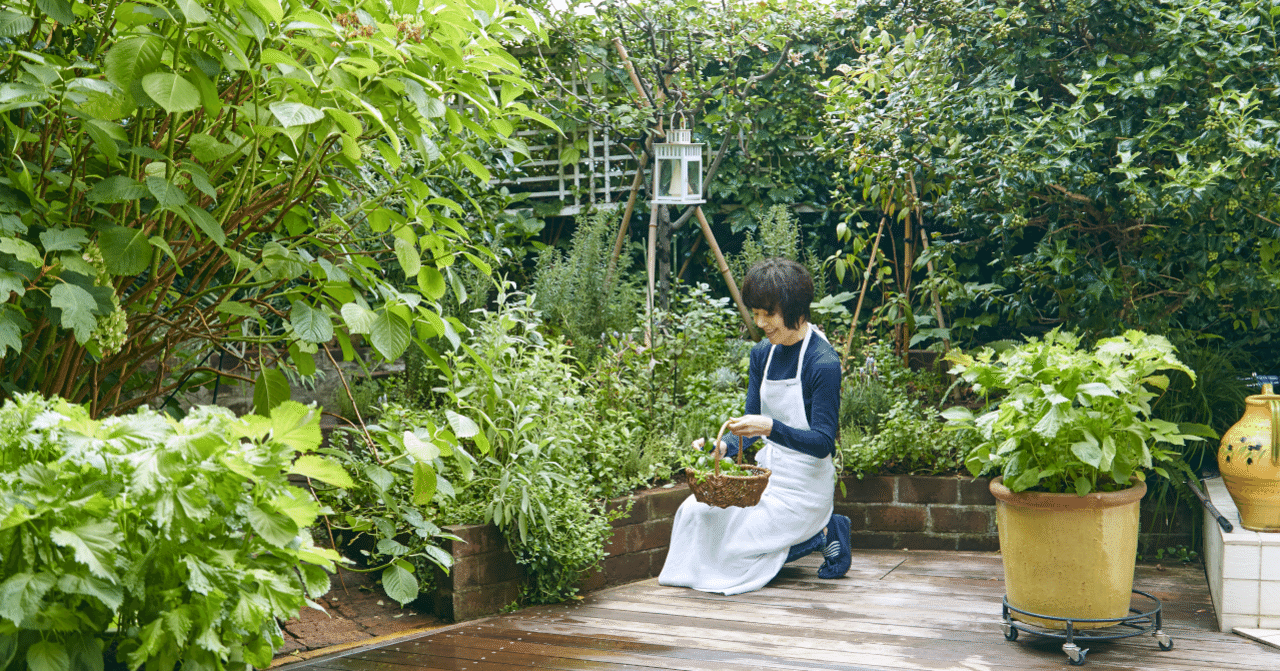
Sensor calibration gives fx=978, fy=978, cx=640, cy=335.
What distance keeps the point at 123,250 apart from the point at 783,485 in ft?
9.21

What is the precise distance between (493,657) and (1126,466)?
209 cm

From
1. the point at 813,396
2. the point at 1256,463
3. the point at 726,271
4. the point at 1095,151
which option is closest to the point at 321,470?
the point at 813,396

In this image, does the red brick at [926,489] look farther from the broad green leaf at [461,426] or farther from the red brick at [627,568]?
the broad green leaf at [461,426]

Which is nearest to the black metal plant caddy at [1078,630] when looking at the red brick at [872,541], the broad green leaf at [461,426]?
the red brick at [872,541]

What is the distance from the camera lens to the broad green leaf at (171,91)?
5.86 feet

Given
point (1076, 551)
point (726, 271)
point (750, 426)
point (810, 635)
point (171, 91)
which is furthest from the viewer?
point (726, 271)

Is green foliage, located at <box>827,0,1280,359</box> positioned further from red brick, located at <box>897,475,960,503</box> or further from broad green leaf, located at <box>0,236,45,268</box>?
broad green leaf, located at <box>0,236,45,268</box>

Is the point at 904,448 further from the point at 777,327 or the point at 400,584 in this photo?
the point at 400,584

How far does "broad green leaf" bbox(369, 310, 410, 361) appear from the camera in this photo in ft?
7.40

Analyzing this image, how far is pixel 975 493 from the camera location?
14.8 feet

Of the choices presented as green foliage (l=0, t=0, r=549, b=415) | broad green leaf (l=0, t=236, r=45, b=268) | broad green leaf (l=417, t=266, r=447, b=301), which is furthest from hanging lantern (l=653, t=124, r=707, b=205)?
broad green leaf (l=0, t=236, r=45, b=268)

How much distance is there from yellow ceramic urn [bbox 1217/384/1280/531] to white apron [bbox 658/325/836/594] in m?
1.46

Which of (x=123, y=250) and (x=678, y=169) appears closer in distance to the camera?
(x=123, y=250)

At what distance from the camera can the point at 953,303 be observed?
5.16m
